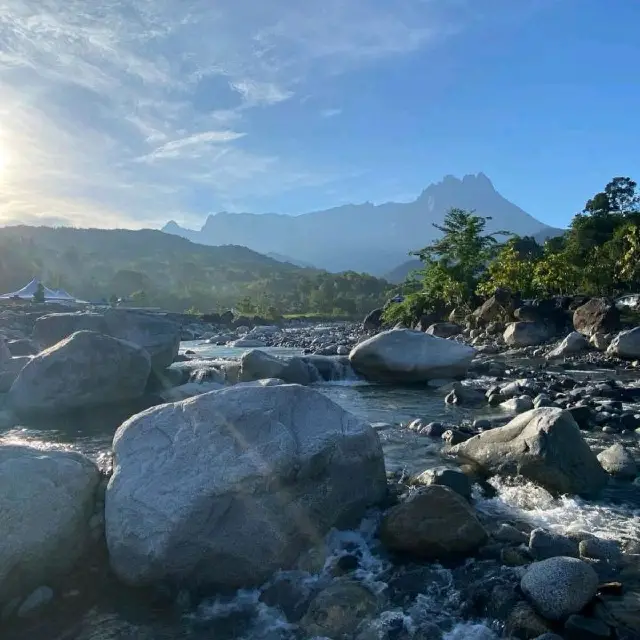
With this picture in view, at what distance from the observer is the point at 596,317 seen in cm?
3612

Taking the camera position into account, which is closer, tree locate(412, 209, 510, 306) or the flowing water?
the flowing water

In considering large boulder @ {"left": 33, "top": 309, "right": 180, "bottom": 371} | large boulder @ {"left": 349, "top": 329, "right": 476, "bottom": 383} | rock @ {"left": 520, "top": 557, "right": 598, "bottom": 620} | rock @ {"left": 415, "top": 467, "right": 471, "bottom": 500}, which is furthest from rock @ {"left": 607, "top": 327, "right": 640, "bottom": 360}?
rock @ {"left": 520, "top": 557, "right": 598, "bottom": 620}

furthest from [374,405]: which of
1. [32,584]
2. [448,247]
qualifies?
[448,247]

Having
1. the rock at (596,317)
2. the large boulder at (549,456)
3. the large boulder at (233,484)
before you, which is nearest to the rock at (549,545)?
the large boulder at (549,456)

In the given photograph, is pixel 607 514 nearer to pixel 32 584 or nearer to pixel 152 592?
pixel 152 592

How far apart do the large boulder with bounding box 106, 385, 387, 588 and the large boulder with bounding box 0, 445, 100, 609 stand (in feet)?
1.85

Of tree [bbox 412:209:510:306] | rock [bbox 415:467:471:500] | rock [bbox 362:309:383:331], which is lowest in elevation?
rock [bbox 362:309:383:331]

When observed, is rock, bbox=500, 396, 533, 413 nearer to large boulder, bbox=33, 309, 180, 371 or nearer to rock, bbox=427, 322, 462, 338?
large boulder, bbox=33, 309, 180, 371

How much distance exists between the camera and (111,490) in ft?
24.7

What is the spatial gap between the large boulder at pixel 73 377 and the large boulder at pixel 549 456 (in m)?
12.6

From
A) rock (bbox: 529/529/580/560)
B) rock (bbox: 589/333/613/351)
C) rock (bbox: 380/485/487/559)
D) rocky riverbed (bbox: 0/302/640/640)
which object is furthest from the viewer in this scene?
rock (bbox: 589/333/613/351)

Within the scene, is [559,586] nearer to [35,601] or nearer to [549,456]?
[549,456]

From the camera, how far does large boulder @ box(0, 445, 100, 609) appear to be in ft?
22.2

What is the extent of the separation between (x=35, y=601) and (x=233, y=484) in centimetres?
268
